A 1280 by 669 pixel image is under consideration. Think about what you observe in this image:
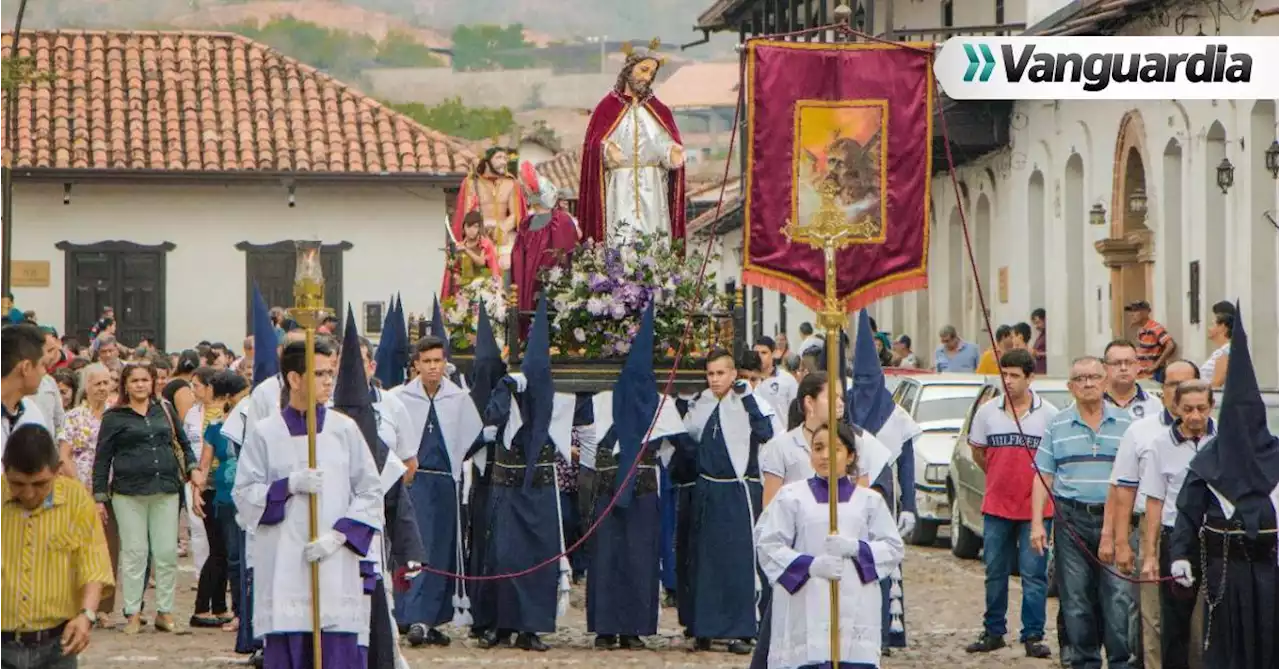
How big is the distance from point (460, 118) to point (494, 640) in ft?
268

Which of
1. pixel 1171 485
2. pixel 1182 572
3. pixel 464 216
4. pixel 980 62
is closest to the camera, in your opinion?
pixel 1182 572

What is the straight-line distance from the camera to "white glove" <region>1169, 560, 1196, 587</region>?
11.2m

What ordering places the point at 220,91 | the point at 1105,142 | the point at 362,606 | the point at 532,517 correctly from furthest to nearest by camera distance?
the point at 220,91, the point at 1105,142, the point at 532,517, the point at 362,606

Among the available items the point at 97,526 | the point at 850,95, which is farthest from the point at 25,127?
the point at 97,526

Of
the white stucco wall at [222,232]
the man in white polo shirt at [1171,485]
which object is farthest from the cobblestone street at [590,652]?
the white stucco wall at [222,232]

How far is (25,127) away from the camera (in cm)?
3853

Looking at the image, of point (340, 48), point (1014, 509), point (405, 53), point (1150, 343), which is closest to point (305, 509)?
point (1014, 509)

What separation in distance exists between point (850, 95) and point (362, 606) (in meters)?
6.82

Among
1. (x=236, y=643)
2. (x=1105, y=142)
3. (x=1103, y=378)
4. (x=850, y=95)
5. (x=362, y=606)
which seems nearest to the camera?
(x=362, y=606)

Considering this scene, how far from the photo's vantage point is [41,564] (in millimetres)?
8422

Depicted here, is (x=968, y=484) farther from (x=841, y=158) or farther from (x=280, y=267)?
(x=280, y=267)

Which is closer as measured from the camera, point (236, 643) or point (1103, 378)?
point (1103, 378)

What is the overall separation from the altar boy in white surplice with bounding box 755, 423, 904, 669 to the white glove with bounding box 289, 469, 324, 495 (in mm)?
1862

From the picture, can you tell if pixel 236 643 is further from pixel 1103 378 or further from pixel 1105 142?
pixel 1105 142
